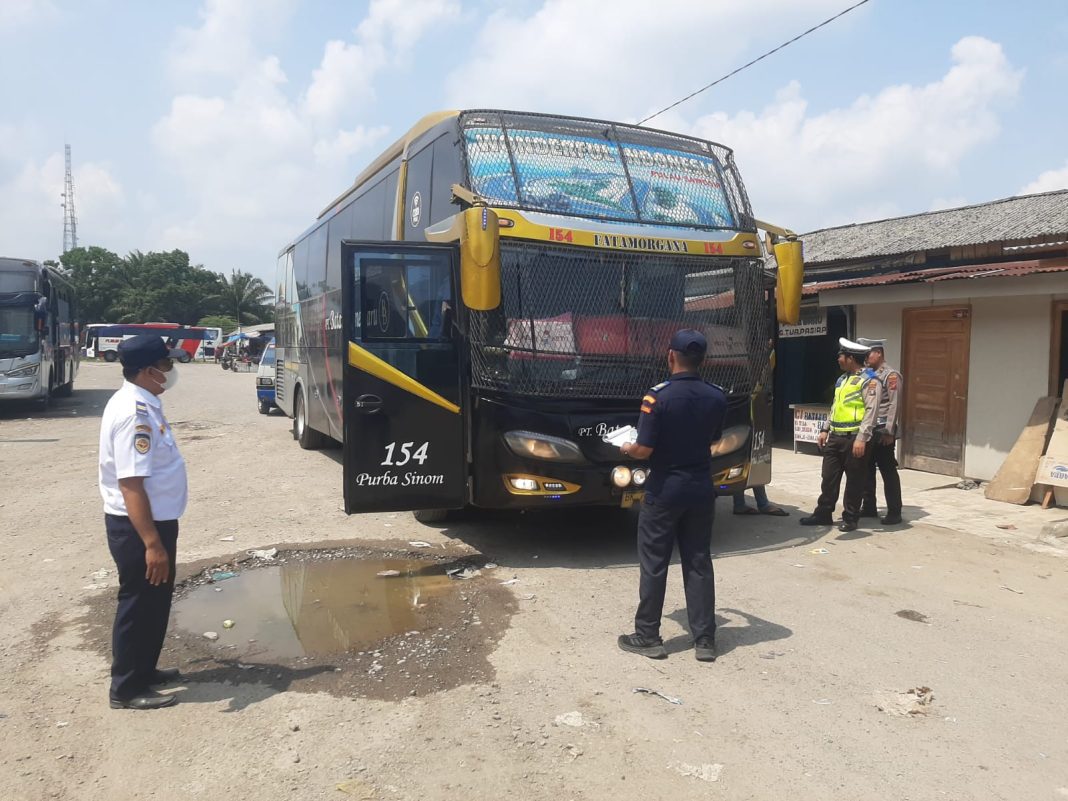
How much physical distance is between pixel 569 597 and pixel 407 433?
1.76 meters

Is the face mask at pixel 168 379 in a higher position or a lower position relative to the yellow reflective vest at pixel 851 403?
higher

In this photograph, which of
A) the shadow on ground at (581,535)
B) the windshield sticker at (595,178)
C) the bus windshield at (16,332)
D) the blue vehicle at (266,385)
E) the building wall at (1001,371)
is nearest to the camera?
the windshield sticker at (595,178)

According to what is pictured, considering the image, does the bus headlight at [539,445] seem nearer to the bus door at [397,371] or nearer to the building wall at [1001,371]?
the bus door at [397,371]

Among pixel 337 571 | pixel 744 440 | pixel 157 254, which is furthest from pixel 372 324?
pixel 157 254

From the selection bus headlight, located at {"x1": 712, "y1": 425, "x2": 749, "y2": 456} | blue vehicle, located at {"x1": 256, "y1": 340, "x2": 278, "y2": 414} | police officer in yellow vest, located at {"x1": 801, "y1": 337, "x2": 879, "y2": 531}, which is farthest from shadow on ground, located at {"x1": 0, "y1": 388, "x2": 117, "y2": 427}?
police officer in yellow vest, located at {"x1": 801, "y1": 337, "x2": 879, "y2": 531}

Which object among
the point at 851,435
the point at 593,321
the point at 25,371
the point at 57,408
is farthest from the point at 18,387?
the point at 851,435

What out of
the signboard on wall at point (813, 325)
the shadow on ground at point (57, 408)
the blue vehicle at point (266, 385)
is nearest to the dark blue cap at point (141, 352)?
the signboard on wall at point (813, 325)

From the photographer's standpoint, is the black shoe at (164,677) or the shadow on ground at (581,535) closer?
the black shoe at (164,677)

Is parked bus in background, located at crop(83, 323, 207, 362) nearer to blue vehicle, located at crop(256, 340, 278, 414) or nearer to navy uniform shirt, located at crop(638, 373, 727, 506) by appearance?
blue vehicle, located at crop(256, 340, 278, 414)

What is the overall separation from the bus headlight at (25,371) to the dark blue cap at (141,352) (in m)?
15.9

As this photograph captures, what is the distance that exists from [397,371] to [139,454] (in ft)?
8.68

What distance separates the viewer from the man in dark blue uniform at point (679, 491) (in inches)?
172

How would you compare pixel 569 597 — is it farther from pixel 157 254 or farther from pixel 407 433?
pixel 157 254

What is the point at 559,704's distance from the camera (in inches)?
153
